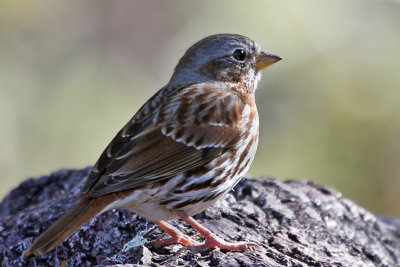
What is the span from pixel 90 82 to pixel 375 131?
4051 mm

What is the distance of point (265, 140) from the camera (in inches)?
382

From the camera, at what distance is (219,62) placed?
18.9 feet

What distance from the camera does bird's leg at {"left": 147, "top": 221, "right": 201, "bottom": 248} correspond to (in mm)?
4863

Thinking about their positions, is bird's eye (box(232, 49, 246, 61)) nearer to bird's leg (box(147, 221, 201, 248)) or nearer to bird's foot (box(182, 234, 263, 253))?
bird's leg (box(147, 221, 201, 248))

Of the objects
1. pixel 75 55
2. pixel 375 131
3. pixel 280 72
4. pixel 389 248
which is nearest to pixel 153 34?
pixel 75 55

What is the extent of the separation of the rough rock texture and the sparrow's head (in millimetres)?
941

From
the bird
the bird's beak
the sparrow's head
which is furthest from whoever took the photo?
the bird's beak

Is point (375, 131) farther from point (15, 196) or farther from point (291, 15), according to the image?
point (15, 196)

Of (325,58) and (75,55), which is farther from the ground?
(325,58)

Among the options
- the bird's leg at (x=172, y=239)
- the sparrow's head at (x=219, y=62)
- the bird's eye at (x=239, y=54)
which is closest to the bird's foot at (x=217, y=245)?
the bird's leg at (x=172, y=239)

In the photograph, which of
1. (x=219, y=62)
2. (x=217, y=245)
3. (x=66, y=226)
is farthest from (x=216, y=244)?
(x=219, y=62)

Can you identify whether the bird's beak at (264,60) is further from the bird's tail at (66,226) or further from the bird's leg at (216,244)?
the bird's tail at (66,226)

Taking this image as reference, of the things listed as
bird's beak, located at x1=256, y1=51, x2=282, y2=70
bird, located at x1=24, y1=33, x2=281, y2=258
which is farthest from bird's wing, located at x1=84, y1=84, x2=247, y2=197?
bird's beak, located at x1=256, y1=51, x2=282, y2=70

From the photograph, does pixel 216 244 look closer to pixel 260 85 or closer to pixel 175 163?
pixel 175 163
